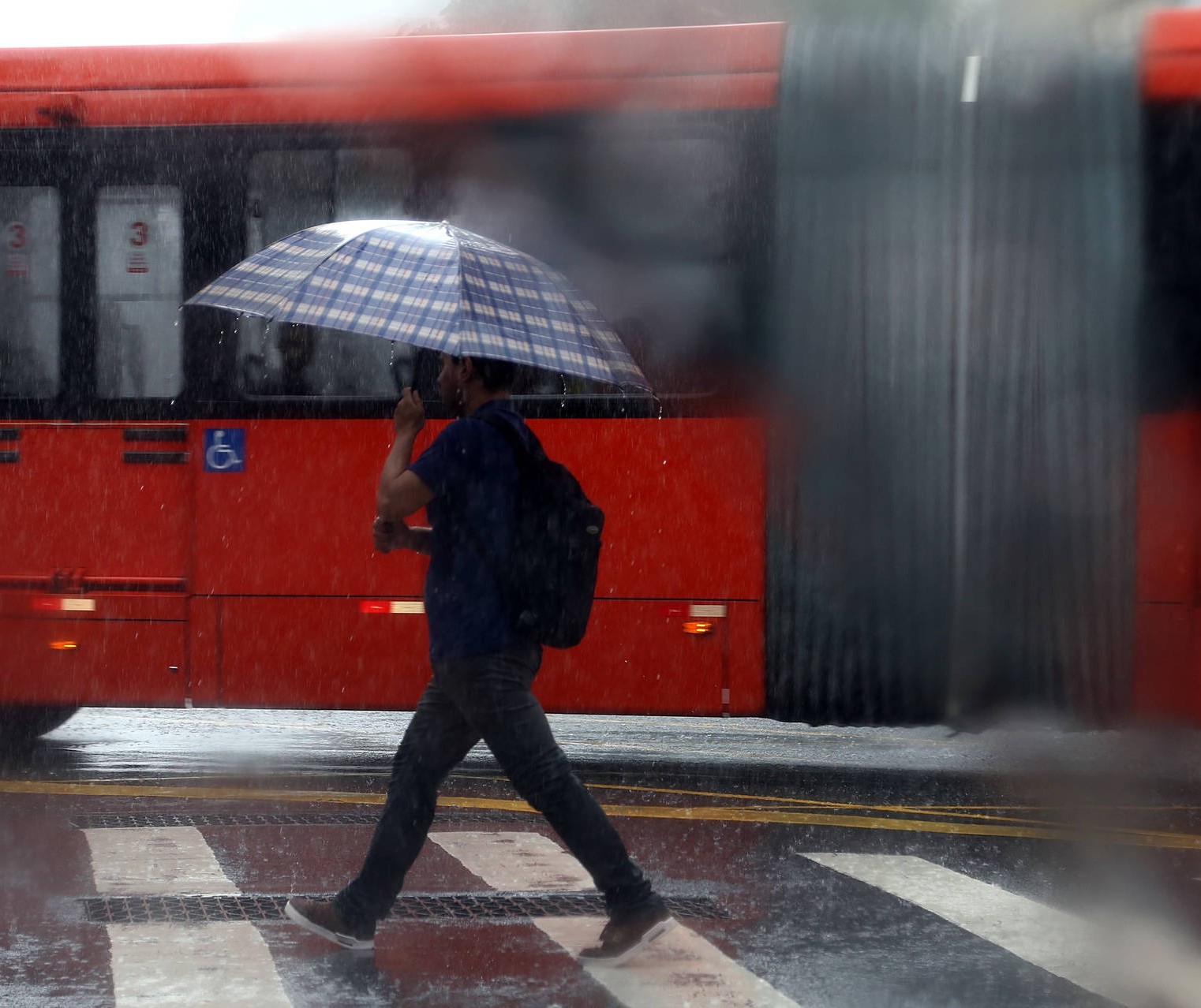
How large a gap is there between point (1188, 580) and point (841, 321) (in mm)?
1966

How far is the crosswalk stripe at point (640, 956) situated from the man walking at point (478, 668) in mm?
125

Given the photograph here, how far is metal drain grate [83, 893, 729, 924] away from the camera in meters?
5.68

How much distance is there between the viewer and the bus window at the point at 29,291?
28.6 feet

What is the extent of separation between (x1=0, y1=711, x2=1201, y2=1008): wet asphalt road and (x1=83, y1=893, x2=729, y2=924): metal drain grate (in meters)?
0.02

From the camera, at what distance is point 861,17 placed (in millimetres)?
8594

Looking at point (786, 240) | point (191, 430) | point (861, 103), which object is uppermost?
point (861, 103)

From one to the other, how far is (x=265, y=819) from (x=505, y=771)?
267cm

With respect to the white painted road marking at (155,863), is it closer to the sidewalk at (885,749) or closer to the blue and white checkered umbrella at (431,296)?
the blue and white checkered umbrella at (431,296)

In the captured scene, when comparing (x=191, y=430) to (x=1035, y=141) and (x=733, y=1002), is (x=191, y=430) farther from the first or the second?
(x=733, y=1002)

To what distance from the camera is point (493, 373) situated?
5289 mm

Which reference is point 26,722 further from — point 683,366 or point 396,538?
point 396,538

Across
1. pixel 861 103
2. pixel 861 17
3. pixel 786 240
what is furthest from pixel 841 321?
pixel 861 17

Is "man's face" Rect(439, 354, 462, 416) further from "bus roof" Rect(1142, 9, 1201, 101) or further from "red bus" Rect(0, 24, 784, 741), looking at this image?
"bus roof" Rect(1142, 9, 1201, 101)

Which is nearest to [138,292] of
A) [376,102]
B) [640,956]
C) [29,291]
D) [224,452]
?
[29,291]
